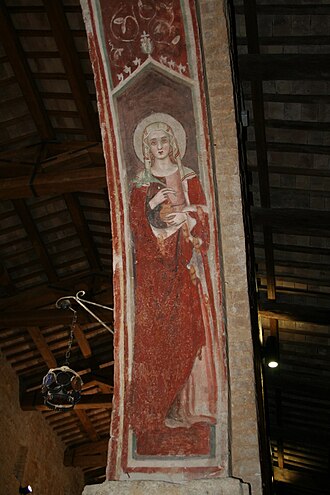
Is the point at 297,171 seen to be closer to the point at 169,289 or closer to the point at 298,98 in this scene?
the point at 298,98

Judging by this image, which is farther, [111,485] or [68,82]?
[68,82]

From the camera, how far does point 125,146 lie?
13.7 feet

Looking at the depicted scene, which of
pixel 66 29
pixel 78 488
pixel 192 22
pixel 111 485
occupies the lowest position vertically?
pixel 111 485

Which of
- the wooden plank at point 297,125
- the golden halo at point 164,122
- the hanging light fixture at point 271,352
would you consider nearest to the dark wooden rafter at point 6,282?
the hanging light fixture at point 271,352

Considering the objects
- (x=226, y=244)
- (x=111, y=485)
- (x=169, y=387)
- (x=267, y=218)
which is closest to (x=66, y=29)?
(x=267, y=218)

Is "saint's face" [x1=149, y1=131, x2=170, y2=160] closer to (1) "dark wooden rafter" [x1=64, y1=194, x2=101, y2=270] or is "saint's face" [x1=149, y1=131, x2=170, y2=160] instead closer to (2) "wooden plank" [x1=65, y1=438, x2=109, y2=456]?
(1) "dark wooden rafter" [x1=64, y1=194, x2=101, y2=270]

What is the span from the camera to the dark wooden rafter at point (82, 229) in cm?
1060

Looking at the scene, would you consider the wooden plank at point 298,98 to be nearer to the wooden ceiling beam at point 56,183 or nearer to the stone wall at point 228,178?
the wooden ceiling beam at point 56,183

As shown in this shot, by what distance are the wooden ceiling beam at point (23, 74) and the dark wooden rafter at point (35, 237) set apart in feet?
4.91

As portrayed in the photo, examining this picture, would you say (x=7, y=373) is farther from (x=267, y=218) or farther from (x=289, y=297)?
(x=267, y=218)

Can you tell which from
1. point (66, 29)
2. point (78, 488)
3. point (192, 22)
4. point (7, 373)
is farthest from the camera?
point (78, 488)

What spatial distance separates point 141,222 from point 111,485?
70.4 inches

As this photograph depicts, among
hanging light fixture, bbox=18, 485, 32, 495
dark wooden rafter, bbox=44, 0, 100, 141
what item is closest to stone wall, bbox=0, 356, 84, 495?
hanging light fixture, bbox=18, 485, 32, 495

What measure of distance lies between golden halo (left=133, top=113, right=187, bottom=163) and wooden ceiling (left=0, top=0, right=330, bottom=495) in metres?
1.19
